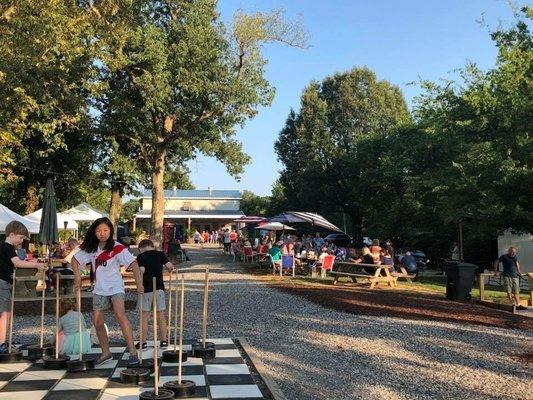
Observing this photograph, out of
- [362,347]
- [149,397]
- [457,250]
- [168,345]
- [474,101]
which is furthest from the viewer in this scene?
[457,250]

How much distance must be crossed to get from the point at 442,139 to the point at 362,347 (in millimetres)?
18344

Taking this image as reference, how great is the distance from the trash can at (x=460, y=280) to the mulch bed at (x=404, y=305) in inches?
14.3

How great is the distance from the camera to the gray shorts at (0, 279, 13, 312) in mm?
6199

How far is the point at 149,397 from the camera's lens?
4.46 m

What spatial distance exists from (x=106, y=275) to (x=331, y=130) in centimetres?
4450

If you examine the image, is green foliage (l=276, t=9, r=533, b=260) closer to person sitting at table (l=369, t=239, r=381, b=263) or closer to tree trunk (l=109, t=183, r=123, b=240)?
person sitting at table (l=369, t=239, r=381, b=263)

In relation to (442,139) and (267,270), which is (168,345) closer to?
(267,270)

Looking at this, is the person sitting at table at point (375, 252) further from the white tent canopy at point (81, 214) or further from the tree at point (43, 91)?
the white tent canopy at point (81, 214)

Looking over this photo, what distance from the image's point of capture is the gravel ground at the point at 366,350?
214 inches

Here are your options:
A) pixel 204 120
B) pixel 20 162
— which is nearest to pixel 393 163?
pixel 204 120

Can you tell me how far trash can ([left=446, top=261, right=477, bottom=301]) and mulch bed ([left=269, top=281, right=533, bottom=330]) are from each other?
1.19 feet

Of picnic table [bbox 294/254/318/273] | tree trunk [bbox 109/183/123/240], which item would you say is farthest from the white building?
picnic table [bbox 294/254/318/273]

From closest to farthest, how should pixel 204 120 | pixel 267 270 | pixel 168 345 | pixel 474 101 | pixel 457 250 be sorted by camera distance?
pixel 168 345 → pixel 474 101 → pixel 267 270 → pixel 457 250 → pixel 204 120

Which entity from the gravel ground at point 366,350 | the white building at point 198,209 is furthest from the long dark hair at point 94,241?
the white building at point 198,209
